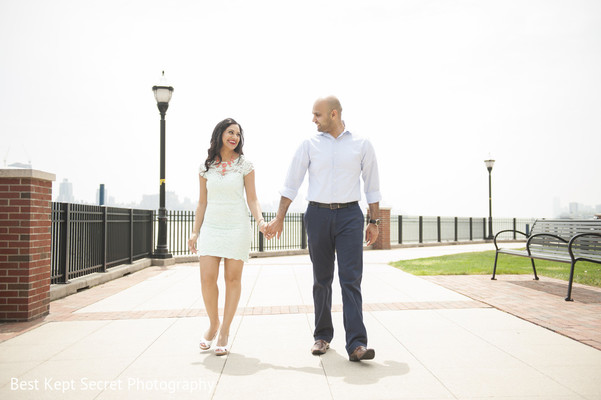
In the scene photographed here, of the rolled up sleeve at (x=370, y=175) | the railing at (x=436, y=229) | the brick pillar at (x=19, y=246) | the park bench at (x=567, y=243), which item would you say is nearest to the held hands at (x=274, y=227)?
the rolled up sleeve at (x=370, y=175)

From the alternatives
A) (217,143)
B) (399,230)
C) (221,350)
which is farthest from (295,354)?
(399,230)

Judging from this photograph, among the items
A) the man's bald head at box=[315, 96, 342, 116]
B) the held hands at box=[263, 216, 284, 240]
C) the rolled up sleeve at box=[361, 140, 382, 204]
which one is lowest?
the held hands at box=[263, 216, 284, 240]

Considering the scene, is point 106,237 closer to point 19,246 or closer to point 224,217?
point 19,246

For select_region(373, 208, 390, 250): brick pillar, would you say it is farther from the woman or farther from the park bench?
the woman

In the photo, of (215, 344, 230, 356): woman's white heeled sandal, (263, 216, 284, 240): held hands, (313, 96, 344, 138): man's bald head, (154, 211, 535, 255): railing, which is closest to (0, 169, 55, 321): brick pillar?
(215, 344, 230, 356): woman's white heeled sandal

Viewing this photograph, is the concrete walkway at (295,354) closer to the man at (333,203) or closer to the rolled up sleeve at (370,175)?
the man at (333,203)

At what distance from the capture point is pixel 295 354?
3.78 m

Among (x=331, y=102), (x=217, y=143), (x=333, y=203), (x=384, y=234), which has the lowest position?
(x=384, y=234)

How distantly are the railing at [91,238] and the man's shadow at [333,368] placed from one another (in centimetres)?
421

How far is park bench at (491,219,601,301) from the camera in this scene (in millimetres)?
6055

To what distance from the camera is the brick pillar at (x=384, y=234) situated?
730 inches

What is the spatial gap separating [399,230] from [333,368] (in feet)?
59.5

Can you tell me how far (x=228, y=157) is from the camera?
162 inches

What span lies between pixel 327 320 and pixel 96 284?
5.47 meters
